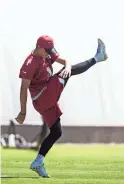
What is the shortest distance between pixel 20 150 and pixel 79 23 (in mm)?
1609

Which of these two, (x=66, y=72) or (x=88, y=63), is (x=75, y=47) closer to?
(x=88, y=63)

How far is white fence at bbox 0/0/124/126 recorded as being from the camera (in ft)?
22.1

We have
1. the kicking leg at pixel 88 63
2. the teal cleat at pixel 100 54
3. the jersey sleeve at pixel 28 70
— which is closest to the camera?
the jersey sleeve at pixel 28 70

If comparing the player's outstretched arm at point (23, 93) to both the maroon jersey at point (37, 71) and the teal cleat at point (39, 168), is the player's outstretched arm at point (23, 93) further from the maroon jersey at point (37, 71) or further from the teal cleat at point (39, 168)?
the teal cleat at point (39, 168)

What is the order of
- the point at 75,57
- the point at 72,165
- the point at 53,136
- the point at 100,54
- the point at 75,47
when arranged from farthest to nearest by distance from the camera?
the point at 75,47
the point at 75,57
the point at 72,165
the point at 100,54
the point at 53,136

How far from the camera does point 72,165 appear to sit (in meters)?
5.89

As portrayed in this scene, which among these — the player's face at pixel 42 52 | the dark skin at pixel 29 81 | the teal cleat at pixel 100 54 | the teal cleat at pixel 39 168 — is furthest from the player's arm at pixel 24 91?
the teal cleat at pixel 100 54

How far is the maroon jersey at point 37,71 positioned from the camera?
4867mm

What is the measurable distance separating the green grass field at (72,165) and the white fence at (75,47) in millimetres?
395

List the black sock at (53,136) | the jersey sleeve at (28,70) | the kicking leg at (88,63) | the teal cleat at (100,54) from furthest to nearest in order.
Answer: the teal cleat at (100,54) → the kicking leg at (88,63) → the black sock at (53,136) → the jersey sleeve at (28,70)

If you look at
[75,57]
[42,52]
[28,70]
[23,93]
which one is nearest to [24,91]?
[23,93]

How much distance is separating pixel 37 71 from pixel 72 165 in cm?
132

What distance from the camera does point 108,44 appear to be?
689 cm

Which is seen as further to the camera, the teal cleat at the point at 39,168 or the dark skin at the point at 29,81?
the teal cleat at the point at 39,168
